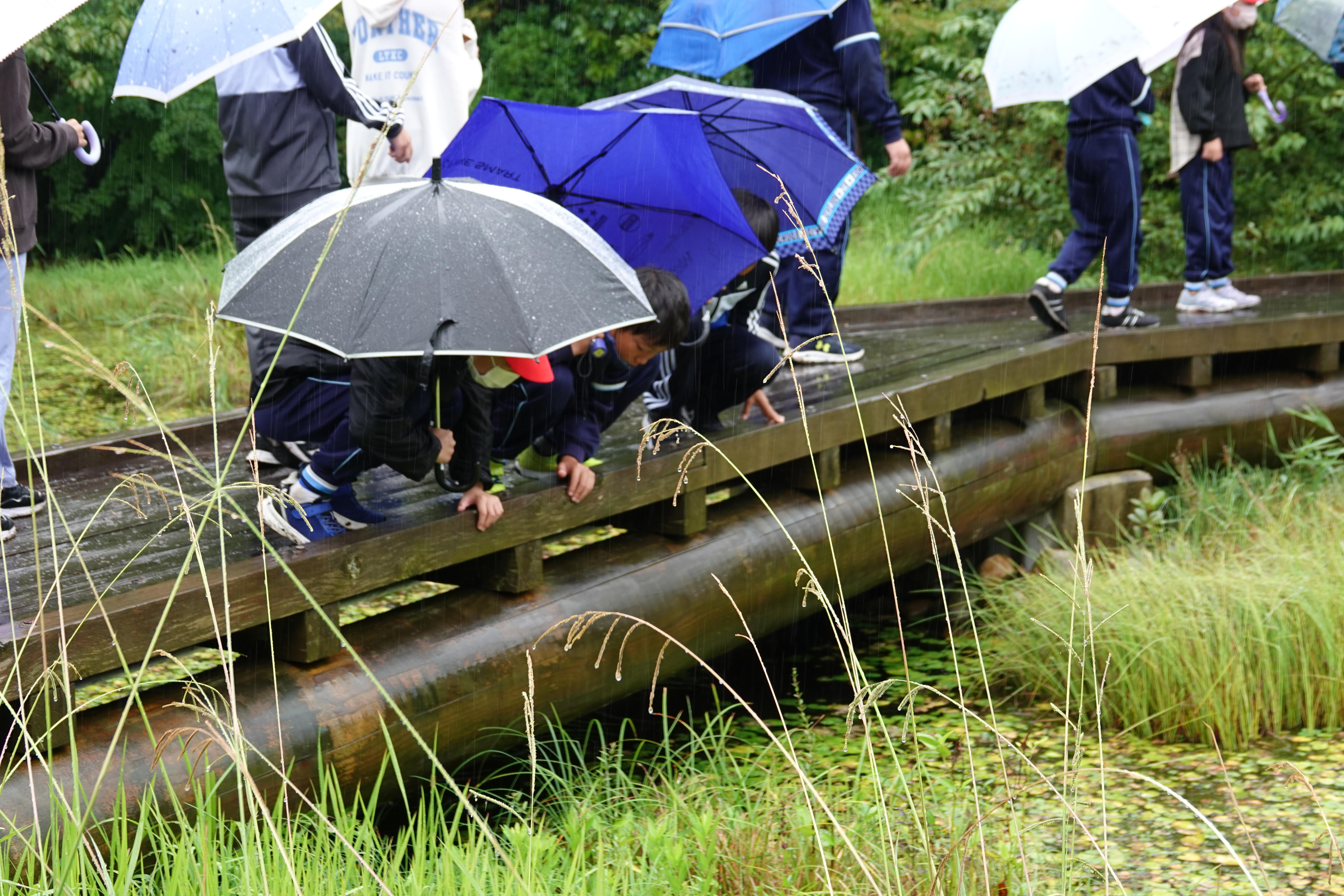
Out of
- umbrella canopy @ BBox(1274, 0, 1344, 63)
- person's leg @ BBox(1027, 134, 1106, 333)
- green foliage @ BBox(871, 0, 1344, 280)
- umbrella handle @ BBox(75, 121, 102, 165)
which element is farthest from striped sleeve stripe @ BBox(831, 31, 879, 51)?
green foliage @ BBox(871, 0, 1344, 280)

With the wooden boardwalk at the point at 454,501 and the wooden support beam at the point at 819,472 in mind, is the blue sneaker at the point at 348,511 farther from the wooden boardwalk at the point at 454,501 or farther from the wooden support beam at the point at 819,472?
the wooden support beam at the point at 819,472

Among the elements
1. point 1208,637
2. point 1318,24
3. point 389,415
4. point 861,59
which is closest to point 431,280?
point 389,415

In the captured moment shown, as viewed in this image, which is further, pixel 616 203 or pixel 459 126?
pixel 459 126

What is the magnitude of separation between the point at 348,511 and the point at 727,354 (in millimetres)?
1348

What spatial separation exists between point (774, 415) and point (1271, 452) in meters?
3.32

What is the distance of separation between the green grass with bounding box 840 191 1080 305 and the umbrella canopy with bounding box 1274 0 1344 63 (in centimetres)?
289

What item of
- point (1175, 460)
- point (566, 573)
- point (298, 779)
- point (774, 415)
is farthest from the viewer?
point (1175, 460)

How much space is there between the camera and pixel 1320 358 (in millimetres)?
6465

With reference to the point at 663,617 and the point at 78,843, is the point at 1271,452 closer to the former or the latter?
the point at 663,617

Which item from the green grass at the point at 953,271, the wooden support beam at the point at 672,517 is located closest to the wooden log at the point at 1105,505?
the wooden support beam at the point at 672,517

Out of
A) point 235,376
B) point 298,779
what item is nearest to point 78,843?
point 298,779

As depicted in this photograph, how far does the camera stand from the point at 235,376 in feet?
23.4

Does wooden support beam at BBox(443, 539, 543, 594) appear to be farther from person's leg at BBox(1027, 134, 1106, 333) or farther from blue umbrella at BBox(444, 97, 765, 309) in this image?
person's leg at BBox(1027, 134, 1106, 333)

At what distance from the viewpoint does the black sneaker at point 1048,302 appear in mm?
6004
